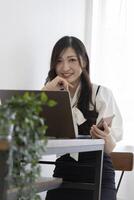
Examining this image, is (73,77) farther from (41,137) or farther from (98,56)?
(41,137)

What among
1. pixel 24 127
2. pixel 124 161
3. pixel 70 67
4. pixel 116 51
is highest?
pixel 116 51

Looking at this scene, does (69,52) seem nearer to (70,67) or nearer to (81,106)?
(70,67)

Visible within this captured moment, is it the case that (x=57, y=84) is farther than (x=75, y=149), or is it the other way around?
(x=57, y=84)

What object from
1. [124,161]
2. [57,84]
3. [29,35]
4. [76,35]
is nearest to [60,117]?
[57,84]

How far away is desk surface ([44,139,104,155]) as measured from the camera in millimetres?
1018

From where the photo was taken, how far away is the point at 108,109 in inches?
77.6

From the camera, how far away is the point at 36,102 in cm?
81

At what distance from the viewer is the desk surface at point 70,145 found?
Result: 1.02 meters

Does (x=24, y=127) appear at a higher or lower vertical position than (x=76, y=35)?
lower

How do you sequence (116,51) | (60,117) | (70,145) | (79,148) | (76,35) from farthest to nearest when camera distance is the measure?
(116,51) → (76,35) → (60,117) → (79,148) → (70,145)

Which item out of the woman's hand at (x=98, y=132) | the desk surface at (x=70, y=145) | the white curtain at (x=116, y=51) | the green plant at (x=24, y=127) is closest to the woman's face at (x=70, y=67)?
the woman's hand at (x=98, y=132)

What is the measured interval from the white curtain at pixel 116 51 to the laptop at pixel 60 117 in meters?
1.50

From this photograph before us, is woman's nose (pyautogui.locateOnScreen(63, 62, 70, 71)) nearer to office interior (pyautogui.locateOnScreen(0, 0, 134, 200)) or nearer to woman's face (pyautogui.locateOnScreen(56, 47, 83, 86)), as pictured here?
woman's face (pyautogui.locateOnScreen(56, 47, 83, 86))

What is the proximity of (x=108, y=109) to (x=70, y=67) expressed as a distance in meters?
0.29
